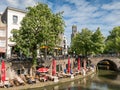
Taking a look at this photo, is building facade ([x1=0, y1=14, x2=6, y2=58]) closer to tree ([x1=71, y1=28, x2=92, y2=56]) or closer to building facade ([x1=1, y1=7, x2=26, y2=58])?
building facade ([x1=1, y1=7, x2=26, y2=58])

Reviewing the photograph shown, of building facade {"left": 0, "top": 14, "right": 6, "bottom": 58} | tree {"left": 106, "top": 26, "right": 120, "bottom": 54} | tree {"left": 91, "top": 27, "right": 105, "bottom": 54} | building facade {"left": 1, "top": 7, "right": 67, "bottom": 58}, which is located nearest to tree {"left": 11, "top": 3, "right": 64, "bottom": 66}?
building facade {"left": 0, "top": 14, "right": 6, "bottom": 58}

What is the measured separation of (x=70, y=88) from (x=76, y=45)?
30.1 m

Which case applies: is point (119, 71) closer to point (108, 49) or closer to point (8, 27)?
point (108, 49)

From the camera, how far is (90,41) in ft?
216

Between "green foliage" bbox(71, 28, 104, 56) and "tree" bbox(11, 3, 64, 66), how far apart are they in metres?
Answer: 25.1

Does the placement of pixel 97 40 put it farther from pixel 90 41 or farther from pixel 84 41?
pixel 84 41

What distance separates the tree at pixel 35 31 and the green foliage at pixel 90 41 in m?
25.1

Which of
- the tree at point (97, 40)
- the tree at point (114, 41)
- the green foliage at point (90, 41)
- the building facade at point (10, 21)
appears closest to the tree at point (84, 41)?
the green foliage at point (90, 41)

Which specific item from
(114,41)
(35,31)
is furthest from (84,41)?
(114,41)

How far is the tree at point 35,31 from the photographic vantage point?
40.8m

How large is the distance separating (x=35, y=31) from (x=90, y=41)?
2799cm

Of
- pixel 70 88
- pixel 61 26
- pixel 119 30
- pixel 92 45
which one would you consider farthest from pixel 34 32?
pixel 119 30

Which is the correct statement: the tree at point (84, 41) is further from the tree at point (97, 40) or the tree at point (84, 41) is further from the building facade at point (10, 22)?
the building facade at point (10, 22)

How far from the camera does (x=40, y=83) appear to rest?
40.8 metres
